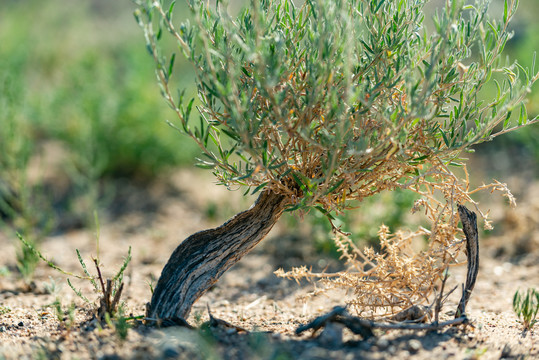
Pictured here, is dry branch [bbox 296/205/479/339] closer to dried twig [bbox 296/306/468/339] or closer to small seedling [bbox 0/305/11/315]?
dried twig [bbox 296/306/468/339]

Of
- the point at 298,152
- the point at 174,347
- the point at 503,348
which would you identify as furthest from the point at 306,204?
the point at 503,348

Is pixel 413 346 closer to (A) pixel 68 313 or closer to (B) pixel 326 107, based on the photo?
(B) pixel 326 107

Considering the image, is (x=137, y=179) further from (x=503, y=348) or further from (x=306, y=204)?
(x=503, y=348)

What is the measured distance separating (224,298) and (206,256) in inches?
47.9

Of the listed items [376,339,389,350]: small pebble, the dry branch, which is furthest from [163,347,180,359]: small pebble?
[376,339,389,350]: small pebble

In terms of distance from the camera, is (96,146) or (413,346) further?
(96,146)

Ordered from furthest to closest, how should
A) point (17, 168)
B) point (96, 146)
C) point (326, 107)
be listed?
point (96, 146)
point (17, 168)
point (326, 107)

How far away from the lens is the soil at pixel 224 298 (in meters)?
2.21

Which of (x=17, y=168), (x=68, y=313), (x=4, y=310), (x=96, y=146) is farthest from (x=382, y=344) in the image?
(x=96, y=146)

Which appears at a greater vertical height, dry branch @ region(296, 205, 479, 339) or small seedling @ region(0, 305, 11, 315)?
small seedling @ region(0, 305, 11, 315)

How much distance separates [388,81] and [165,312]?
1.47 meters

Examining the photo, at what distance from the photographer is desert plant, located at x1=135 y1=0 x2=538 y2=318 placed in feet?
6.92

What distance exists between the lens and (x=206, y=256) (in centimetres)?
256

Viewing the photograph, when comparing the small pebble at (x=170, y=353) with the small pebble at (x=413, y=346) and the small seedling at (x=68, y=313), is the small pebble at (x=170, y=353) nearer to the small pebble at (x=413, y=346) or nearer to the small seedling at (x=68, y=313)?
the small seedling at (x=68, y=313)
